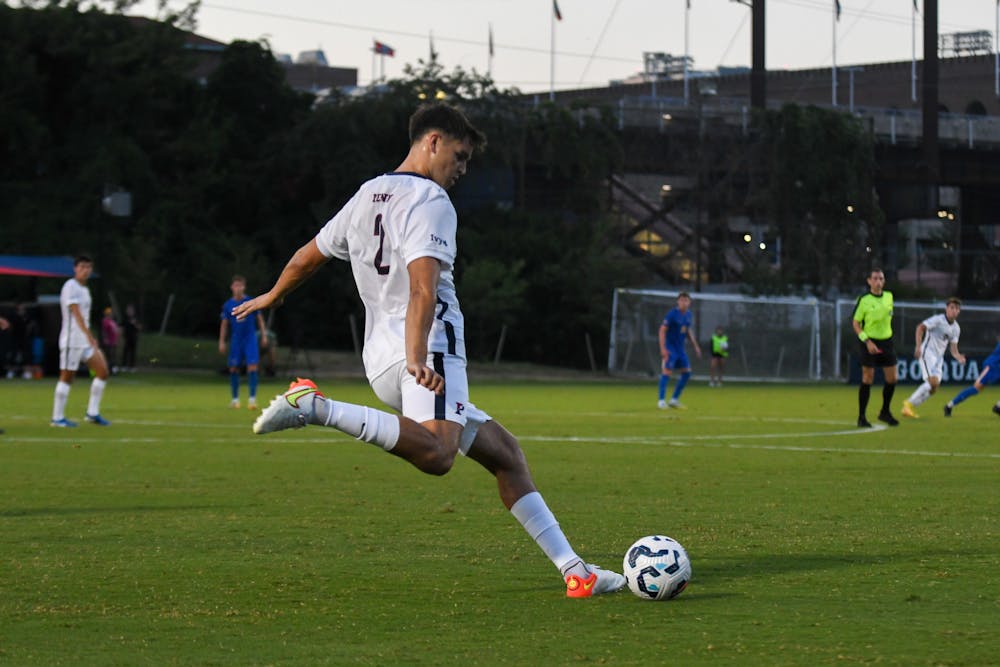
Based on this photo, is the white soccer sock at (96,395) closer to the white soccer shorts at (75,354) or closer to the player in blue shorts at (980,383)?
the white soccer shorts at (75,354)

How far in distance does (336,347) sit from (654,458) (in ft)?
140

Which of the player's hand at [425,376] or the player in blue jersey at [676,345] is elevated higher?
the player's hand at [425,376]

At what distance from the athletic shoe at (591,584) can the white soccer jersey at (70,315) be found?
14492 millimetres

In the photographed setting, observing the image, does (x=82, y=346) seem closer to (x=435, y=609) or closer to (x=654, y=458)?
(x=654, y=458)

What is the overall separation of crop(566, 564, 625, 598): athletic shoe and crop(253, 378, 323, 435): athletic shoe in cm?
139

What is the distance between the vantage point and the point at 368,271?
7133 mm

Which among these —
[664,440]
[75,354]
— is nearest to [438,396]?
[664,440]

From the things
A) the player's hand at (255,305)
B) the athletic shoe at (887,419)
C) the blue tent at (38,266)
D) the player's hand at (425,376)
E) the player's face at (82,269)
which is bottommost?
the athletic shoe at (887,419)

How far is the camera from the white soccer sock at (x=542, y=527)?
7078 millimetres

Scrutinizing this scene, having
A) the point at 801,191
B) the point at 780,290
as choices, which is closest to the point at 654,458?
the point at 780,290

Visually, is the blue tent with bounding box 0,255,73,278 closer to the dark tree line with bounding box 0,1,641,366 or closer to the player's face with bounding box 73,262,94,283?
the dark tree line with bounding box 0,1,641,366

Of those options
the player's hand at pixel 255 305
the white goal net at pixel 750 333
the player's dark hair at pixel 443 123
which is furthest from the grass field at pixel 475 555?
the white goal net at pixel 750 333

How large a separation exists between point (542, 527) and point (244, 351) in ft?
64.3

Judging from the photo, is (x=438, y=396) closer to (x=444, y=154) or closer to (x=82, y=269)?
(x=444, y=154)
